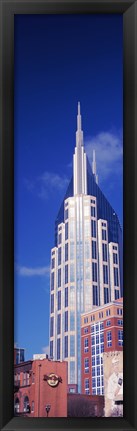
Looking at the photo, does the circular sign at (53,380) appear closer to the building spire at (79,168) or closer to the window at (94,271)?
the window at (94,271)

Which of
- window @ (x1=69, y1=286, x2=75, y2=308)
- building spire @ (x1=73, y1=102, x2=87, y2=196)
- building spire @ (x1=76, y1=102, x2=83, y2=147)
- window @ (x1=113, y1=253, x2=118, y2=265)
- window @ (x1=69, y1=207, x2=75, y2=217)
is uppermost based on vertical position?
building spire @ (x1=76, y1=102, x2=83, y2=147)

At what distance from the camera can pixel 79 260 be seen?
1.36 m

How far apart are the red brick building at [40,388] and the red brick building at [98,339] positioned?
0.05 m

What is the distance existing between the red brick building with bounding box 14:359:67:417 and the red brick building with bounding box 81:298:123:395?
5cm

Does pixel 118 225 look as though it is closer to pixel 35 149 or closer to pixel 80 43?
pixel 35 149

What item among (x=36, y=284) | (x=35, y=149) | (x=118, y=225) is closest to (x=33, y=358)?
(x=36, y=284)

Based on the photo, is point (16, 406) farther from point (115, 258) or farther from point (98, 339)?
point (115, 258)

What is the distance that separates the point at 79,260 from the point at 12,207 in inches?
8.1

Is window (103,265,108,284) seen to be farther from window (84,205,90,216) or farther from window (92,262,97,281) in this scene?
window (84,205,90,216)

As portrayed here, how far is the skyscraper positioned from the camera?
134 cm

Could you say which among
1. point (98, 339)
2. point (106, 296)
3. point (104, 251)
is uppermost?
point (104, 251)

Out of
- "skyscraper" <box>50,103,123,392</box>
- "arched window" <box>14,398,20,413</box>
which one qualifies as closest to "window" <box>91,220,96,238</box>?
"skyscraper" <box>50,103,123,392</box>

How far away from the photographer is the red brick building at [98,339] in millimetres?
1318

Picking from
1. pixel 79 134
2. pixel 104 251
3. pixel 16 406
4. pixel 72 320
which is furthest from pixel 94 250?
pixel 16 406
